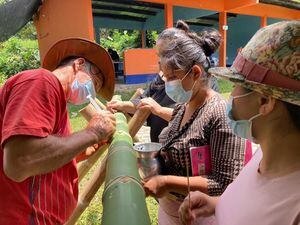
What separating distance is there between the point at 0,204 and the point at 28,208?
154mm

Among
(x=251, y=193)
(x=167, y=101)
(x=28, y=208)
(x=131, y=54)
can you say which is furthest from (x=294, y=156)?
(x=131, y=54)

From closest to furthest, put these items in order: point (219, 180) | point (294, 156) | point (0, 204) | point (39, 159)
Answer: point (294, 156) → point (39, 159) → point (0, 204) → point (219, 180)

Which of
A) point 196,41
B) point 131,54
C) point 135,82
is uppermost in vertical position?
point 196,41

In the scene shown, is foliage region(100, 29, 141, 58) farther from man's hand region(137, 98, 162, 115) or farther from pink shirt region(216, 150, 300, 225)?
pink shirt region(216, 150, 300, 225)

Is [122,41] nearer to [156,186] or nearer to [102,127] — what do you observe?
[102,127]

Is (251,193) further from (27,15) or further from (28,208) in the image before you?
(27,15)

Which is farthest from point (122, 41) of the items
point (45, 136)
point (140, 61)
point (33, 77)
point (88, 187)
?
point (45, 136)

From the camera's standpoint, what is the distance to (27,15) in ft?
25.6

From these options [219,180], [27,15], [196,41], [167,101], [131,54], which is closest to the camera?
[219,180]

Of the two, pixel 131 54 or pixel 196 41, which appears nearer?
pixel 196 41

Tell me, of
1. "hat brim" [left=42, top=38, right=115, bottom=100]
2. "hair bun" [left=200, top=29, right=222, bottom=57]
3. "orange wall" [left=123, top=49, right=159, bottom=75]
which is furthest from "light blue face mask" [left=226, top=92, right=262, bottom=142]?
"orange wall" [left=123, top=49, right=159, bottom=75]

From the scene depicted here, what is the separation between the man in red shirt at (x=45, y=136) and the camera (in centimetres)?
143

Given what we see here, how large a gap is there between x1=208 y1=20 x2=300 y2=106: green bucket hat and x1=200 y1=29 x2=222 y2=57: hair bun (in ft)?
3.03

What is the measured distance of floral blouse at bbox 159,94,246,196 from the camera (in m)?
1.76
